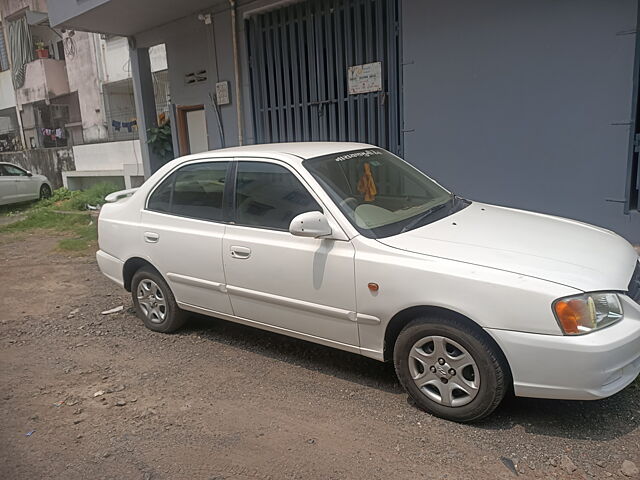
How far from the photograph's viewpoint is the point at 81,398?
3.80 m

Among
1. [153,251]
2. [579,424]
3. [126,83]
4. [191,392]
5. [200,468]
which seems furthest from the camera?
[126,83]

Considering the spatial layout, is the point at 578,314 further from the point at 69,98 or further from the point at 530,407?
the point at 69,98

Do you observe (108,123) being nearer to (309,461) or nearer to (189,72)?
(189,72)

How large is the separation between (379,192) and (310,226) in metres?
0.82

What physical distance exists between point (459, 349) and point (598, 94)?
4.09 m

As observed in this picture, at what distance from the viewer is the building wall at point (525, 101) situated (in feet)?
18.5

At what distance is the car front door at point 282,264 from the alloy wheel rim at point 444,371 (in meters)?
0.48

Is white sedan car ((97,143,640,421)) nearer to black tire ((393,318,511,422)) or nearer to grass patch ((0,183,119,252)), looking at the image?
black tire ((393,318,511,422))

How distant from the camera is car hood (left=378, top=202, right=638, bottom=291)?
292cm

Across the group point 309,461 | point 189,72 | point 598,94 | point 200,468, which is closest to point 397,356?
point 309,461

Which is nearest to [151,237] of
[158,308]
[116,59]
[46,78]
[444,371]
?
[158,308]

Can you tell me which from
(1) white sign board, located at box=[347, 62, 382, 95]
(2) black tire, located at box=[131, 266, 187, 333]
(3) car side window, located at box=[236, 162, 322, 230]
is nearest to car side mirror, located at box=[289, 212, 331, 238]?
(3) car side window, located at box=[236, 162, 322, 230]

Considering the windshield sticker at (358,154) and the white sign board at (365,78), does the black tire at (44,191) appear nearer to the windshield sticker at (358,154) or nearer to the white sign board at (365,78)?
the white sign board at (365,78)

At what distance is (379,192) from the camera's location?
13.0ft
